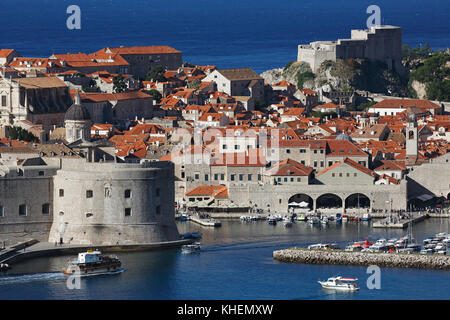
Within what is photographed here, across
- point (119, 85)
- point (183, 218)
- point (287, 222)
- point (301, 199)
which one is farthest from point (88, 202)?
point (119, 85)

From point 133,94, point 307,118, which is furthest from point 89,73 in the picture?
point 307,118

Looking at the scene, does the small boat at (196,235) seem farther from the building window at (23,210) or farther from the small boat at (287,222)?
the building window at (23,210)

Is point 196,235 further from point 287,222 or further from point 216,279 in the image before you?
point 216,279

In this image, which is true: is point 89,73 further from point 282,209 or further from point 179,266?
point 179,266

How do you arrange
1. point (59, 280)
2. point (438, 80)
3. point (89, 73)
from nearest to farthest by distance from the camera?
point (59, 280) → point (89, 73) → point (438, 80)

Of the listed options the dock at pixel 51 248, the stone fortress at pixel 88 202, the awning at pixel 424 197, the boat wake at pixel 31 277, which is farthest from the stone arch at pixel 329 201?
the boat wake at pixel 31 277
